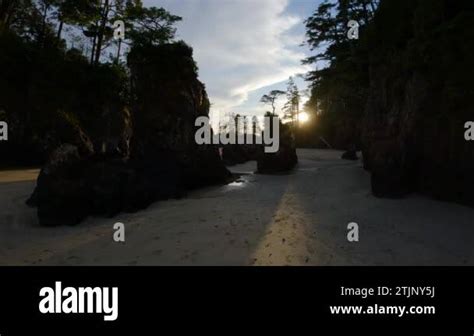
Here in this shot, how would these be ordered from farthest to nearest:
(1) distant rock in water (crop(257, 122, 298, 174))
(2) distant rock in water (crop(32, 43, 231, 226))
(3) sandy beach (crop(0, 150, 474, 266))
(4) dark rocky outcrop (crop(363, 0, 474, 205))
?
1. (1) distant rock in water (crop(257, 122, 298, 174))
2. (2) distant rock in water (crop(32, 43, 231, 226))
3. (4) dark rocky outcrop (crop(363, 0, 474, 205))
4. (3) sandy beach (crop(0, 150, 474, 266))

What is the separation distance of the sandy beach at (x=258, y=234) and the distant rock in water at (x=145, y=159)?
24.1 inches

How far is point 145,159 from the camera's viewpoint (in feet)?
38.7

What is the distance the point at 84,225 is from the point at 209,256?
14.3ft

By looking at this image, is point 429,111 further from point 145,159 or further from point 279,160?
point 279,160

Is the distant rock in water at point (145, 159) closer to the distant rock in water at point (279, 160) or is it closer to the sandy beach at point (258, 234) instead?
the sandy beach at point (258, 234)

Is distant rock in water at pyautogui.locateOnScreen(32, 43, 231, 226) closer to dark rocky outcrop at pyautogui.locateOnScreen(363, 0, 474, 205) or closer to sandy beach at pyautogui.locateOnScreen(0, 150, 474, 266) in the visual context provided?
sandy beach at pyautogui.locateOnScreen(0, 150, 474, 266)

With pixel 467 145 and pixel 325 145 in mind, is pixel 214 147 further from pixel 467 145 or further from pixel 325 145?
pixel 325 145

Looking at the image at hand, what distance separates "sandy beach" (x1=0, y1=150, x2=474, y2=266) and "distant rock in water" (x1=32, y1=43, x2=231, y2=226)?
0.61 m

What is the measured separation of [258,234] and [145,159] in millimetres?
6733

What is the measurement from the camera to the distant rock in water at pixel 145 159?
28.4ft

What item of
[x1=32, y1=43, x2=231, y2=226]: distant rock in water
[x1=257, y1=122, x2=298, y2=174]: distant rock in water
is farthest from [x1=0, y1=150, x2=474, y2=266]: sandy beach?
[x1=257, y1=122, x2=298, y2=174]: distant rock in water

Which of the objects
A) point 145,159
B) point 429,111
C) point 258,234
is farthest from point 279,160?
point 258,234

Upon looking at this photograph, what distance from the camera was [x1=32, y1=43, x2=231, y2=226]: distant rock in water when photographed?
8648mm

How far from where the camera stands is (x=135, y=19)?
16078 millimetres
